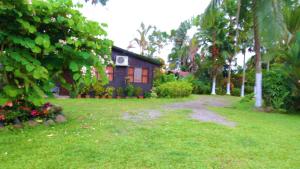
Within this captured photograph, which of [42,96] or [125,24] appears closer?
[42,96]

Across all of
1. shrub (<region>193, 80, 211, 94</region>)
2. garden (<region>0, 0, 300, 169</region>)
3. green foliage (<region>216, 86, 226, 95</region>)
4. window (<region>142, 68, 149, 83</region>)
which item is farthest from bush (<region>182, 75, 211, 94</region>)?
garden (<region>0, 0, 300, 169</region>)

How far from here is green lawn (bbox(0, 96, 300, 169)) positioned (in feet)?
13.9

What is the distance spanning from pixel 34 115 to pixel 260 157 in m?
4.82

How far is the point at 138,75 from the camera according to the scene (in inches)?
744

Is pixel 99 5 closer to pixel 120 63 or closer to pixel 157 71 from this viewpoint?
pixel 120 63

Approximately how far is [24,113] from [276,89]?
32.6 ft

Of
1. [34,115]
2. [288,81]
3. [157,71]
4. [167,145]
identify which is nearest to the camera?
[167,145]

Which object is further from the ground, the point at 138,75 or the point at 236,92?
the point at 138,75

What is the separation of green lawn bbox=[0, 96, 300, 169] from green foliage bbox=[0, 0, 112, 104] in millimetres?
985

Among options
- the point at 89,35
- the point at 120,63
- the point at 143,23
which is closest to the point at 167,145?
the point at 89,35

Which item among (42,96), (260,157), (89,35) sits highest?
(89,35)

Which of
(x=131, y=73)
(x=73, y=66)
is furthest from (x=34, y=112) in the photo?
(x=131, y=73)

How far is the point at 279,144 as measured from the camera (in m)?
5.81

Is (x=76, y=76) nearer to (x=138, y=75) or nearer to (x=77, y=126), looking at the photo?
(x=77, y=126)
